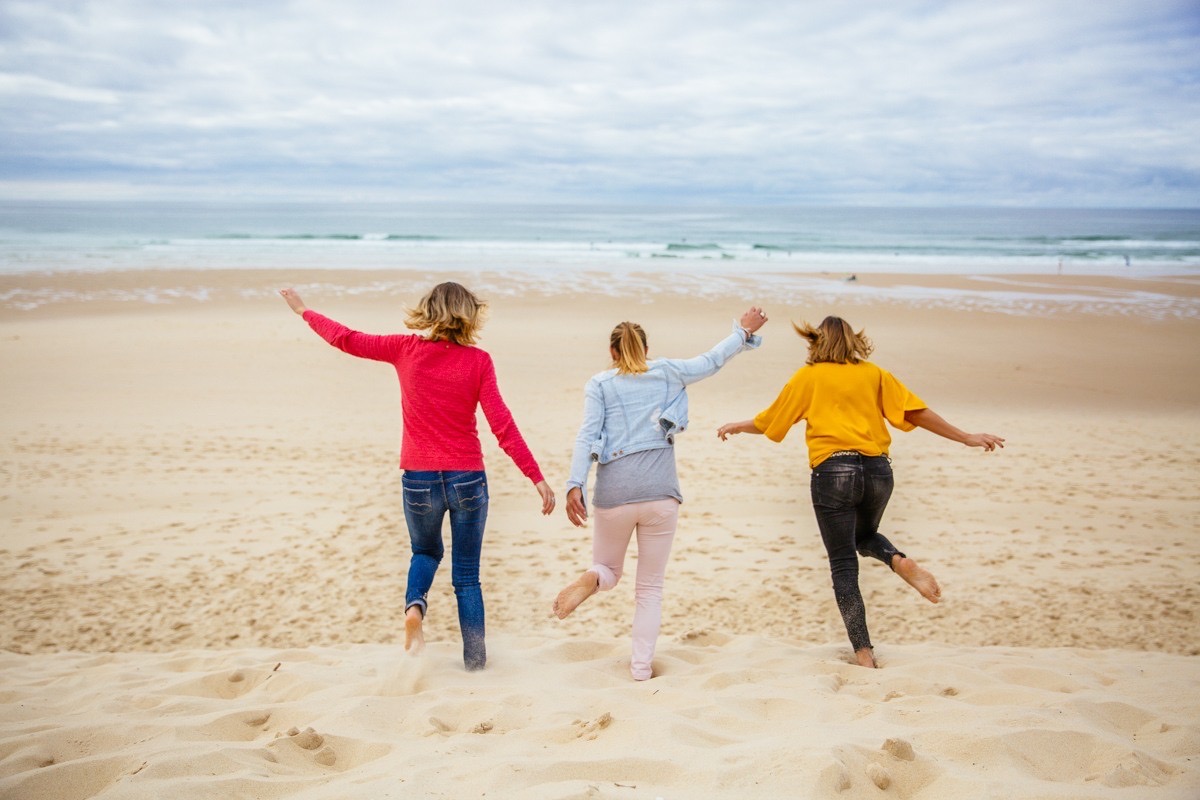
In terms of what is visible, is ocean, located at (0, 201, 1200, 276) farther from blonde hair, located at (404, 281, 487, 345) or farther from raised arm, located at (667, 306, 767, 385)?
blonde hair, located at (404, 281, 487, 345)

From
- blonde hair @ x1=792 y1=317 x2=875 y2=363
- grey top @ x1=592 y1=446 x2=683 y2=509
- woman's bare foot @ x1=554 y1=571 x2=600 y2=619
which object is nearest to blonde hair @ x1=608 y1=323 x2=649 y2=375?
grey top @ x1=592 y1=446 x2=683 y2=509

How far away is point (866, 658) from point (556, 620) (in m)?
1.90

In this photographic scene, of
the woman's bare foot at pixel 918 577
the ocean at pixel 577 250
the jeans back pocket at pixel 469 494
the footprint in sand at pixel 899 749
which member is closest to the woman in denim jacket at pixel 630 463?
the jeans back pocket at pixel 469 494

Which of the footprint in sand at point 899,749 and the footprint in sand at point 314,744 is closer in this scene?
the footprint in sand at point 899,749

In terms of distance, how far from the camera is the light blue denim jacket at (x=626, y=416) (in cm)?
421

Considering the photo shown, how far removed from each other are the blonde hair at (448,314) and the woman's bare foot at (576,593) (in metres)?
1.26

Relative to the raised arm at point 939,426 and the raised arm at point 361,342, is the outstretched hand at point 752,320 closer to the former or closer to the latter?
the raised arm at point 939,426

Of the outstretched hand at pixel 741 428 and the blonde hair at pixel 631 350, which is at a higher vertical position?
the blonde hair at pixel 631 350

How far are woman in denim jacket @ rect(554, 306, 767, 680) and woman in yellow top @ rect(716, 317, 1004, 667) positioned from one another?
510mm

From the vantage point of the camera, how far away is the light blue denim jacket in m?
4.21

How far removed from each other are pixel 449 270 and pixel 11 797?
28394mm

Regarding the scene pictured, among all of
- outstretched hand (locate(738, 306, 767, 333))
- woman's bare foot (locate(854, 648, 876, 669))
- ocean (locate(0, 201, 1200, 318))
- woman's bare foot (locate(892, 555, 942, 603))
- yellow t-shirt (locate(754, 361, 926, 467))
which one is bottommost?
woman's bare foot (locate(854, 648, 876, 669))

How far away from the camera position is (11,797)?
9.59ft

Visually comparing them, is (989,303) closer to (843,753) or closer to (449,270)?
(449,270)
